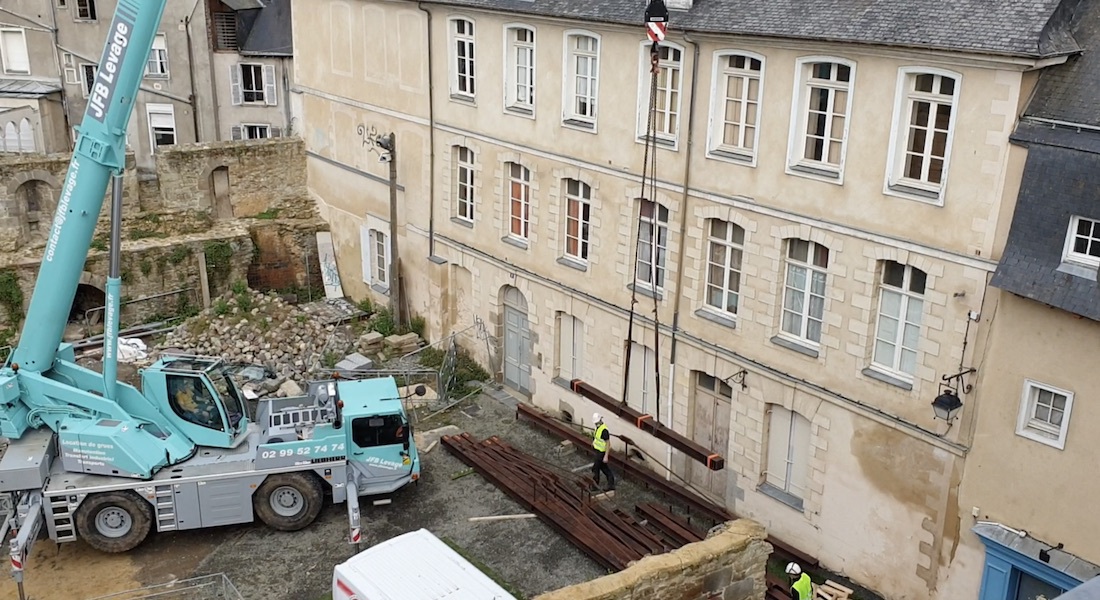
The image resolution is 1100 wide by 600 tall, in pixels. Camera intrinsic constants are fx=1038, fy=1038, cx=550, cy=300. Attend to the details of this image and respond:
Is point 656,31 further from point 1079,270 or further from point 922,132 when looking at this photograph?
point 1079,270

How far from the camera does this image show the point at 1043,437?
14211mm

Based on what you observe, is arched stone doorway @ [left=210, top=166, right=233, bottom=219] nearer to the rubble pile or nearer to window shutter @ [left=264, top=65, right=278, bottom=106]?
the rubble pile

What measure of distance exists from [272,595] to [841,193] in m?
10.8

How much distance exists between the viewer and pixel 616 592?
41.5ft

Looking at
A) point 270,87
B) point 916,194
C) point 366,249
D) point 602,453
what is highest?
point 916,194

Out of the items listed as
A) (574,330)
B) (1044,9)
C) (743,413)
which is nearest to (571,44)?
(574,330)

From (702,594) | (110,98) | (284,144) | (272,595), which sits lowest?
(272,595)

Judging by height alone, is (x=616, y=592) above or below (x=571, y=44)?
below

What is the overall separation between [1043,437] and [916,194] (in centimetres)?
378

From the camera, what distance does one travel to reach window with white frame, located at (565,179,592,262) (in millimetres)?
20719

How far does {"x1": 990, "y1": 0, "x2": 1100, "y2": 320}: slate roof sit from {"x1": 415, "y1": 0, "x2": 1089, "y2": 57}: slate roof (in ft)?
1.25

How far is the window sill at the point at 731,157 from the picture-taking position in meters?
17.2

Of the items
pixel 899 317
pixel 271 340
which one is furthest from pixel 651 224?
pixel 271 340

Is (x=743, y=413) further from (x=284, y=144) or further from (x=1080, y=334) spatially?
(x=284, y=144)
